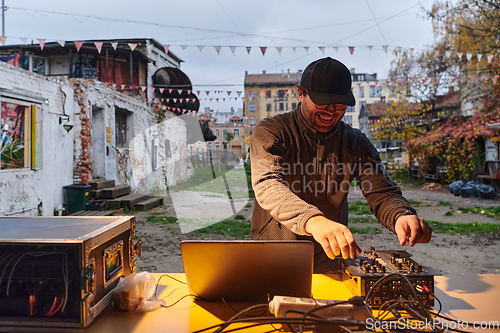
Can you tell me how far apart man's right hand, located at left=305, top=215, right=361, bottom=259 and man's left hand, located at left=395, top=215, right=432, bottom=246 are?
420mm

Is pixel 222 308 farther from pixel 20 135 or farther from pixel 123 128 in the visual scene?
pixel 123 128

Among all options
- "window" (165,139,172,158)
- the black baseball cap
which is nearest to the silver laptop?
the black baseball cap

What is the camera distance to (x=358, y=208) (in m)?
9.95

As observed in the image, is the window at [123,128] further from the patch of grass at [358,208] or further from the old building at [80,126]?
the patch of grass at [358,208]

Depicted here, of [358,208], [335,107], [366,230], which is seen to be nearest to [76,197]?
[366,230]

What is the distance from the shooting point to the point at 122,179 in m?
11.6

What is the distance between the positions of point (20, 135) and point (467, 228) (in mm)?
9740

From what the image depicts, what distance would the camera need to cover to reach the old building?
23.3 ft

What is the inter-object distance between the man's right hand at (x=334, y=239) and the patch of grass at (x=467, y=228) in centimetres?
670

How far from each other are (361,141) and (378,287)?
1.06 meters

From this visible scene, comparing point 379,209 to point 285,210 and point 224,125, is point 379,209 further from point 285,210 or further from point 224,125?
point 224,125

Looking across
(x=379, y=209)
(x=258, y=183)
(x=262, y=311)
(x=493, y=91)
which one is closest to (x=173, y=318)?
(x=262, y=311)

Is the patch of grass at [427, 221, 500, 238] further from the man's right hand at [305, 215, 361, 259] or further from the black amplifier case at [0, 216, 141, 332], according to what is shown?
the black amplifier case at [0, 216, 141, 332]

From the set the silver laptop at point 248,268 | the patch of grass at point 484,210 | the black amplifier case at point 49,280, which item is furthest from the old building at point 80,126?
the patch of grass at point 484,210
